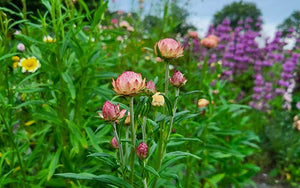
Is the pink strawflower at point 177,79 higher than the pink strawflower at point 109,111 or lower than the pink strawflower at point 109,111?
higher

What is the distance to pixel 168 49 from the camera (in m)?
0.90

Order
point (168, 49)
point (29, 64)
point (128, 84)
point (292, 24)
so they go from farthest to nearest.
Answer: point (292, 24) → point (29, 64) → point (168, 49) → point (128, 84)

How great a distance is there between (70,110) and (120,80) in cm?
109

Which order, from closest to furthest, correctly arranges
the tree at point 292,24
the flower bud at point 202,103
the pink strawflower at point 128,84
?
the pink strawflower at point 128,84 → the flower bud at point 202,103 → the tree at point 292,24

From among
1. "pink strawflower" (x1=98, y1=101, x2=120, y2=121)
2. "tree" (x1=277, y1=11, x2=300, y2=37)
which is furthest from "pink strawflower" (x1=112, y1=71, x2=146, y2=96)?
"tree" (x1=277, y1=11, x2=300, y2=37)

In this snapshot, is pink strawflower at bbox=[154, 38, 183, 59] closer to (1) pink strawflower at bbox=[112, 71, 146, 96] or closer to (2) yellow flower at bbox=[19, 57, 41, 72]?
(1) pink strawflower at bbox=[112, 71, 146, 96]

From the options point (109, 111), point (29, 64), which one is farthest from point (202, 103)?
point (109, 111)

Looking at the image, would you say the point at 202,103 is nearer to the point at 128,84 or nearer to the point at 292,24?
the point at 128,84

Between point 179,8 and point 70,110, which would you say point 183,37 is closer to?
point 179,8

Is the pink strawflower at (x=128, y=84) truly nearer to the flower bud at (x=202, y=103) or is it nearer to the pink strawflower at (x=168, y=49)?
the pink strawflower at (x=168, y=49)

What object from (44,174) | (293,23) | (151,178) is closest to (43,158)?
(44,174)

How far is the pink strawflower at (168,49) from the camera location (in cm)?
90

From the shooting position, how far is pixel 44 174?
1620 mm

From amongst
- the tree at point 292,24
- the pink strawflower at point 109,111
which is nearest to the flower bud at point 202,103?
the pink strawflower at point 109,111
